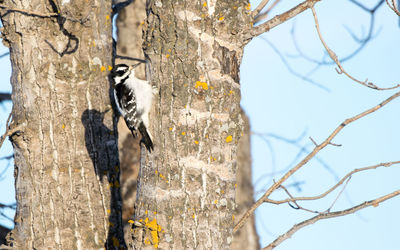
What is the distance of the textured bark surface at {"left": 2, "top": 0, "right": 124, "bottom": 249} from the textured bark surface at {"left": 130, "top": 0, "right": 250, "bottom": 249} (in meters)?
0.81

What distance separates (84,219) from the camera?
383cm

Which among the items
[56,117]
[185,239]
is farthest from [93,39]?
[185,239]

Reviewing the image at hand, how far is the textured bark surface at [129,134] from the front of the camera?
267 inches

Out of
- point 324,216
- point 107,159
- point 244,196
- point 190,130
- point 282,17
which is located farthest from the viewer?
point 244,196

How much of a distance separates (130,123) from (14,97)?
1.06 m

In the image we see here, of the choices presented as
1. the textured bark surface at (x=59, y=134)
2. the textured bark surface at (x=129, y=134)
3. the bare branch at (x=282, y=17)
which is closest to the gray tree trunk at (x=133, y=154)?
the textured bark surface at (x=129, y=134)

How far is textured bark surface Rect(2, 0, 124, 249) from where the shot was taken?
3803 mm

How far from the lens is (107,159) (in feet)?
13.1

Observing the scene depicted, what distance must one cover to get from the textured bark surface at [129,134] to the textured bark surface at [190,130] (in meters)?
3.60

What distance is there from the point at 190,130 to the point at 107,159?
1.17 metres

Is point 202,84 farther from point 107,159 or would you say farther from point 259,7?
point 107,159

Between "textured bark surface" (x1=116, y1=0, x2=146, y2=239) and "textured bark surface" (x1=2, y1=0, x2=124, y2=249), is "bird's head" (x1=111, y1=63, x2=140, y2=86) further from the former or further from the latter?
"textured bark surface" (x1=116, y1=0, x2=146, y2=239)

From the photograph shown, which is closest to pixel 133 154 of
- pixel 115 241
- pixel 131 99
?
pixel 131 99

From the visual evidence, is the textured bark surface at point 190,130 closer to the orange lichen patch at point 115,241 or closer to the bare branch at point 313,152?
the bare branch at point 313,152
